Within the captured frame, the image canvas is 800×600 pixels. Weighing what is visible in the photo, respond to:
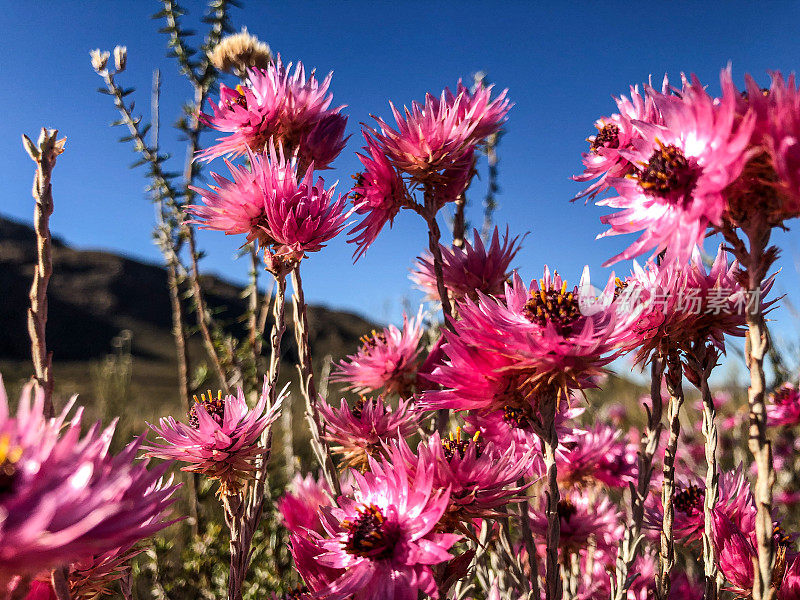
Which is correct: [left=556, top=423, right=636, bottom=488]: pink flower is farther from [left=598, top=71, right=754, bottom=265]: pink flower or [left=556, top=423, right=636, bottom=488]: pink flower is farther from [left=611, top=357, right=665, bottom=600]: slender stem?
[left=598, top=71, right=754, bottom=265]: pink flower

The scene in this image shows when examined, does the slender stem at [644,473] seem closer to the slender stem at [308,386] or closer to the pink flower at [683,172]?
the pink flower at [683,172]

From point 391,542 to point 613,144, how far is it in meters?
0.90

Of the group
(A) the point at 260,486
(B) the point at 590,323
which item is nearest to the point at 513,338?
(B) the point at 590,323

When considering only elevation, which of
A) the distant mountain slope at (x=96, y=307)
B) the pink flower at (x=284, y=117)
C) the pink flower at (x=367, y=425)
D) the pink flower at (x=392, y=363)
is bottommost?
the pink flower at (x=367, y=425)

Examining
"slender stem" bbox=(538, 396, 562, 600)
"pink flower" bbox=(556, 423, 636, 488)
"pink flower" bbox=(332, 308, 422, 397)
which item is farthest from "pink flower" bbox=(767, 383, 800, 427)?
"slender stem" bbox=(538, 396, 562, 600)

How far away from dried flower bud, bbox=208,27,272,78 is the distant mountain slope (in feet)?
51.2

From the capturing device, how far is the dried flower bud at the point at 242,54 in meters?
1.51

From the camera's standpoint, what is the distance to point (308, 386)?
106cm

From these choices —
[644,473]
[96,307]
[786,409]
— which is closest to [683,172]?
[644,473]

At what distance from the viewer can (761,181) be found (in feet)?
1.98

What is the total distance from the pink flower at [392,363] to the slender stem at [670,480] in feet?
1.75

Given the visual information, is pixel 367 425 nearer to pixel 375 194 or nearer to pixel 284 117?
pixel 375 194

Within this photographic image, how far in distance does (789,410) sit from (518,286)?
2.00 metres

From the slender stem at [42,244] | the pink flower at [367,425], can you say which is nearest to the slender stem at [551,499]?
the pink flower at [367,425]
